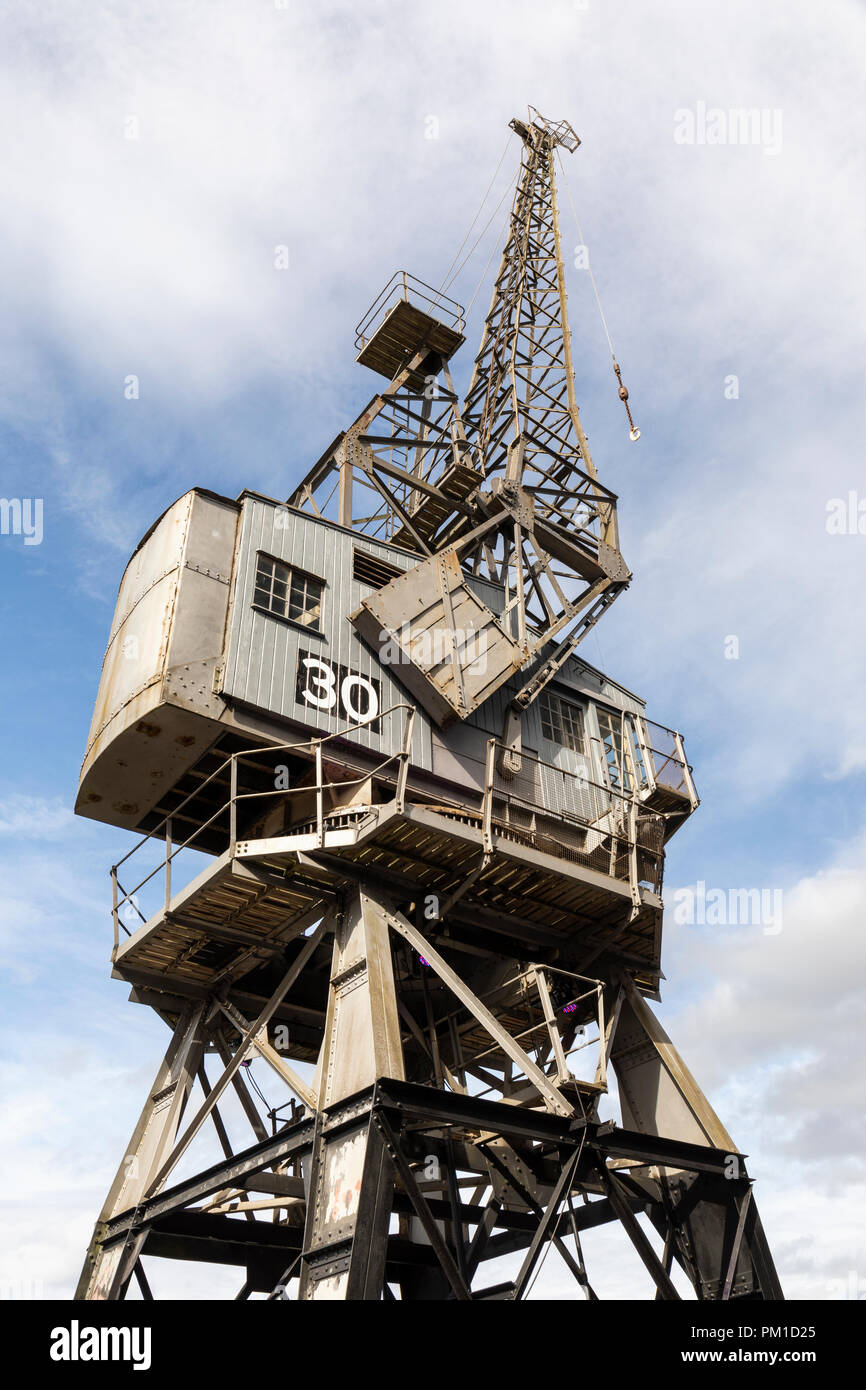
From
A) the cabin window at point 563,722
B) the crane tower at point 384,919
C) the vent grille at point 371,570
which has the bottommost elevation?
the crane tower at point 384,919

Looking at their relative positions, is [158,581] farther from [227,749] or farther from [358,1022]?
[358,1022]

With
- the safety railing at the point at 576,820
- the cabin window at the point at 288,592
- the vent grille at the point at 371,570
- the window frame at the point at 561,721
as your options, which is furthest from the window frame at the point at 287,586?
the window frame at the point at 561,721

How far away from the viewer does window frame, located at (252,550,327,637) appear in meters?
18.3

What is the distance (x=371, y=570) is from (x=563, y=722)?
5.25 metres

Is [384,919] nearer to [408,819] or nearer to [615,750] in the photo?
[408,819]

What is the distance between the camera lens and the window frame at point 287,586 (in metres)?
18.3

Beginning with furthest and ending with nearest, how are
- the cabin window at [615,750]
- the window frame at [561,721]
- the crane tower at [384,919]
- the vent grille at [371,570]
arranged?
the cabin window at [615,750] < the window frame at [561,721] < the vent grille at [371,570] < the crane tower at [384,919]

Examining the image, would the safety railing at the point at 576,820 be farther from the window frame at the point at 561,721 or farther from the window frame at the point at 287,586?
the window frame at the point at 287,586

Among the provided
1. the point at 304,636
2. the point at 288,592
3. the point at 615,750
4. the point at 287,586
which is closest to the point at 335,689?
the point at 304,636

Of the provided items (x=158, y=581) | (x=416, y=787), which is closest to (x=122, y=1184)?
(x=416, y=787)

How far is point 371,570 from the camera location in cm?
2039

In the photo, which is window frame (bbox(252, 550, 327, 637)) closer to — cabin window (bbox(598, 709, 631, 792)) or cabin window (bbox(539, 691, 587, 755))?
cabin window (bbox(539, 691, 587, 755))

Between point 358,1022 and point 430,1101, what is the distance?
5.04 feet
